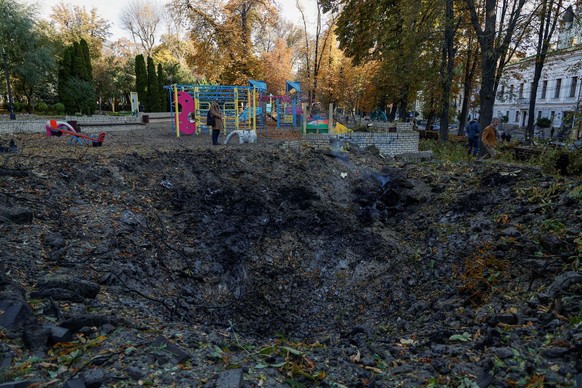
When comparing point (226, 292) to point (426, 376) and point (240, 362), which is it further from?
point (426, 376)

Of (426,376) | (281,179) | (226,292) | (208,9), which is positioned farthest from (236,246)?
(208,9)

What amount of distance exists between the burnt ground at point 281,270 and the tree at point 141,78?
70.0ft

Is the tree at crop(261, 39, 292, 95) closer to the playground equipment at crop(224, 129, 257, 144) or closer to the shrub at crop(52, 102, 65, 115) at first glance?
the shrub at crop(52, 102, 65, 115)

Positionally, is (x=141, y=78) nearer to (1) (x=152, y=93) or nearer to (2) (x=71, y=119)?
(1) (x=152, y=93)

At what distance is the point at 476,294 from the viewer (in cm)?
458

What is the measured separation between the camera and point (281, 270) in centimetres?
653

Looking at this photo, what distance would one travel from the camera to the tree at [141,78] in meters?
29.2

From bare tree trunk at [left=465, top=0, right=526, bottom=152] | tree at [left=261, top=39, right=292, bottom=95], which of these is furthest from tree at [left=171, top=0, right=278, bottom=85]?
bare tree trunk at [left=465, top=0, right=526, bottom=152]

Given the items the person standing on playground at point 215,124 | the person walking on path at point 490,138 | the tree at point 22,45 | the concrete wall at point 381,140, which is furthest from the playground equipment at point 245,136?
the tree at point 22,45

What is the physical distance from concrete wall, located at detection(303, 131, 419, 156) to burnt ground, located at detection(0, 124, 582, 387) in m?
1.73

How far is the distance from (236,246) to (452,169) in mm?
5830

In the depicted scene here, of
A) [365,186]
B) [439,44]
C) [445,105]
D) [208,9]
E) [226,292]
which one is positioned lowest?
[226,292]

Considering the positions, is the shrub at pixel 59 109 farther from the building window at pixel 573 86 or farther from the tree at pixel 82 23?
the building window at pixel 573 86

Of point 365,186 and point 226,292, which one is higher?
point 365,186
